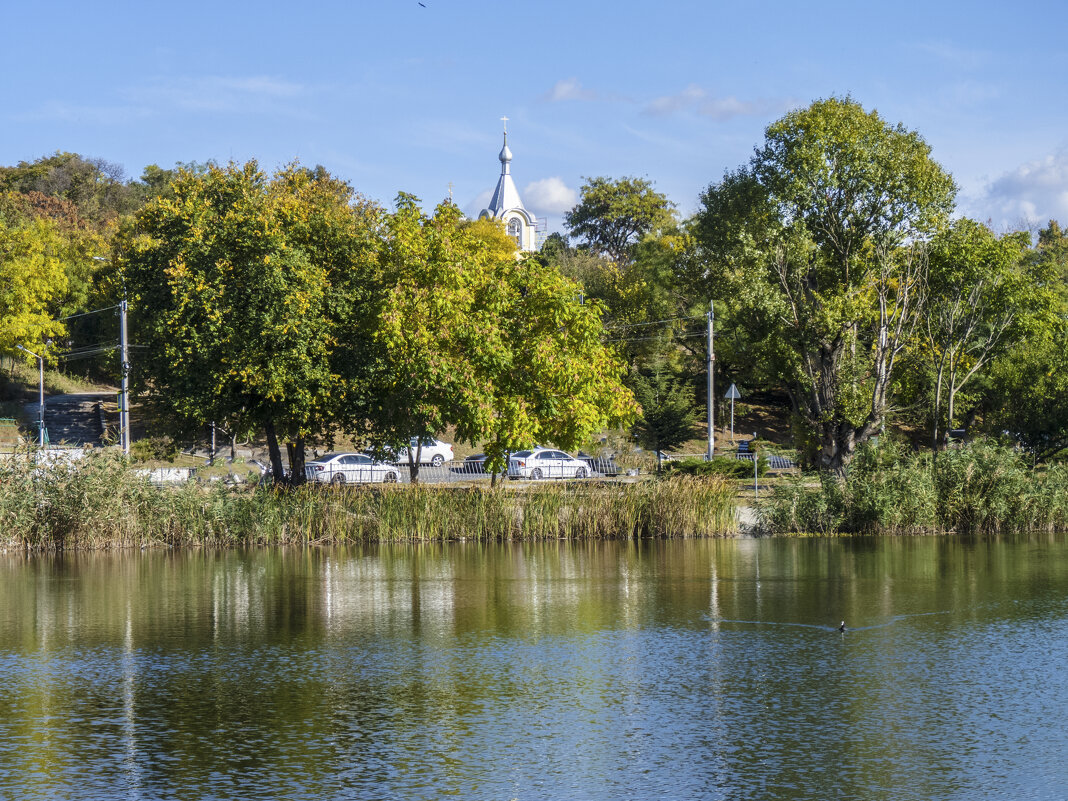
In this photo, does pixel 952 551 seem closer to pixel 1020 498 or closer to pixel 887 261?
pixel 1020 498

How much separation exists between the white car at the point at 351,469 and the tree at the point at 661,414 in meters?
11.5

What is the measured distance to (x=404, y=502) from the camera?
2909 centimetres

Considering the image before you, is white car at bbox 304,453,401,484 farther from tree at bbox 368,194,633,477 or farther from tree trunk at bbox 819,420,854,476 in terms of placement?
tree trunk at bbox 819,420,854,476

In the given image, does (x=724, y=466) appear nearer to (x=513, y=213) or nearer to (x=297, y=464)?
(x=297, y=464)

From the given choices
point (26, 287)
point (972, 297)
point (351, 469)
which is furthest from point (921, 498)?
point (26, 287)

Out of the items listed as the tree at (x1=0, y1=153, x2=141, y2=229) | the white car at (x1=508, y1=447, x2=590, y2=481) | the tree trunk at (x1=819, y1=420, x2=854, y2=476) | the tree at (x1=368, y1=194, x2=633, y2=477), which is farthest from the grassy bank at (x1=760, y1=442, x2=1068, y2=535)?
the tree at (x1=0, y1=153, x2=141, y2=229)

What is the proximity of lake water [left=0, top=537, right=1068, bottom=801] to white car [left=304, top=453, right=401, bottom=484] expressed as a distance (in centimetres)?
2555

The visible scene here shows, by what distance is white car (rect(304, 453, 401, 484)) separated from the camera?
159ft

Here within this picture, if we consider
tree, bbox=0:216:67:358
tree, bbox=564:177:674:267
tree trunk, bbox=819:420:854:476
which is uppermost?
tree, bbox=564:177:674:267

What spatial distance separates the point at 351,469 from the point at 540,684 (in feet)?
124

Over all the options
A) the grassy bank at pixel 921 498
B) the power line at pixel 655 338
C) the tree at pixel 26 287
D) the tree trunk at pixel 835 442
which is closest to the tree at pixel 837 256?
the tree trunk at pixel 835 442

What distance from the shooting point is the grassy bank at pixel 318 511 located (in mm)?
26578

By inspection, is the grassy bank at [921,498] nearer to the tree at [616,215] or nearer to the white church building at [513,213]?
the tree at [616,215]

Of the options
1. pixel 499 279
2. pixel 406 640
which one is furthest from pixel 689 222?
pixel 406 640
